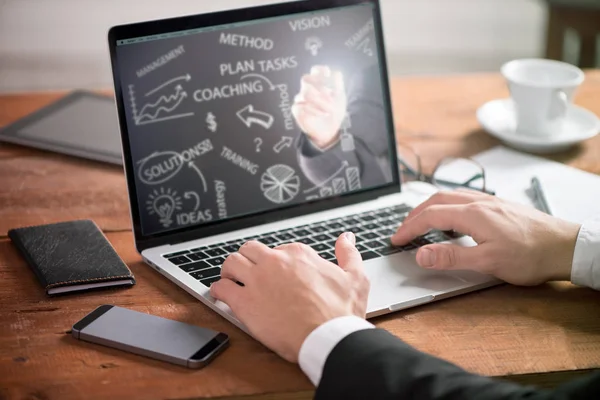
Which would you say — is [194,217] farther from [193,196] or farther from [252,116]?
[252,116]

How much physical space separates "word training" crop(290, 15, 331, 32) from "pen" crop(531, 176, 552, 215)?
17.5 inches

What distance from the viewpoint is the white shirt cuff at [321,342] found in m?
0.87

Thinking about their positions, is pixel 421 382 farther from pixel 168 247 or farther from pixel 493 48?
pixel 493 48

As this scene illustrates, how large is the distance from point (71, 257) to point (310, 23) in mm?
509

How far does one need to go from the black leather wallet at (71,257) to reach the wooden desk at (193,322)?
16 millimetres

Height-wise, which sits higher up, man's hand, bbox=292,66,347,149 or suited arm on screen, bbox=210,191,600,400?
man's hand, bbox=292,66,347,149

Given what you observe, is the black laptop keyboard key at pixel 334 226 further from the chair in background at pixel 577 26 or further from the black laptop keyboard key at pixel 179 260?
the chair in background at pixel 577 26

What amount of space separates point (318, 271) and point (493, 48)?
10.4ft

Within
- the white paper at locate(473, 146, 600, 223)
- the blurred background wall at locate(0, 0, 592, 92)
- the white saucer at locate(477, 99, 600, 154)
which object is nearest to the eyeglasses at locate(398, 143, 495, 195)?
the white paper at locate(473, 146, 600, 223)

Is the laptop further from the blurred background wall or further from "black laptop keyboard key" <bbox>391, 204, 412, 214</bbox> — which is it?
the blurred background wall

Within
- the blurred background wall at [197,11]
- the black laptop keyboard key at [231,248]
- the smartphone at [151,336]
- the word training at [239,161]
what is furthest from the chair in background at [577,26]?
the smartphone at [151,336]

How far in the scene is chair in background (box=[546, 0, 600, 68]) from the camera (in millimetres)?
3137

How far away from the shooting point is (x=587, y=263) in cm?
107

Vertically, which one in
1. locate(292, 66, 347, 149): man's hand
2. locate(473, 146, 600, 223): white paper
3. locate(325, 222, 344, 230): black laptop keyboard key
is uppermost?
locate(292, 66, 347, 149): man's hand
